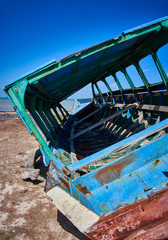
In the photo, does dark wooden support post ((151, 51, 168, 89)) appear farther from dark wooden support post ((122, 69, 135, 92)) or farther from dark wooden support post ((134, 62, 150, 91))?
dark wooden support post ((122, 69, 135, 92))

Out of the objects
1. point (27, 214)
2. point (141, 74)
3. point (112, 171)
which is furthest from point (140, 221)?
point (141, 74)

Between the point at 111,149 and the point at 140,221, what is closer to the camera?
the point at 140,221

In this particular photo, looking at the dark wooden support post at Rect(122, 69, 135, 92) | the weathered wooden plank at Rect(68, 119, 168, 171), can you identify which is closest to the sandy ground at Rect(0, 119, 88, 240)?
the weathered wooden plank at Rect(68, 119, 168, 171)

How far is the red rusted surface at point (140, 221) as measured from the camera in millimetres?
1733

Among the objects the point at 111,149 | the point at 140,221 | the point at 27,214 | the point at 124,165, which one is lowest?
the point at 140,221

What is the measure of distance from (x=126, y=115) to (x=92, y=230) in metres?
4.64

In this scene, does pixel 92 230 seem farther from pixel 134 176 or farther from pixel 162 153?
pixel 162 153

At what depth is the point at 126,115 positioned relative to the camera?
5.70 m

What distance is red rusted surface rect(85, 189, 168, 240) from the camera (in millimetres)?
1733

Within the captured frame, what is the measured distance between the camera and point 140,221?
5.90 ft

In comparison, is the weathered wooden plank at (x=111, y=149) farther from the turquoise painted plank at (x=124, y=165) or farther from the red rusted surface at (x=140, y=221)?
the red rusted surface at (x=140, y=221)

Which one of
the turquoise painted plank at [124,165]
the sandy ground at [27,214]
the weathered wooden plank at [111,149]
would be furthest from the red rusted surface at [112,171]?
the sandy ground at [27,214]

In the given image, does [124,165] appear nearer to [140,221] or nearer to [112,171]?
[112,171]

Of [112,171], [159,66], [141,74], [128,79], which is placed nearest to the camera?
[112,171]
